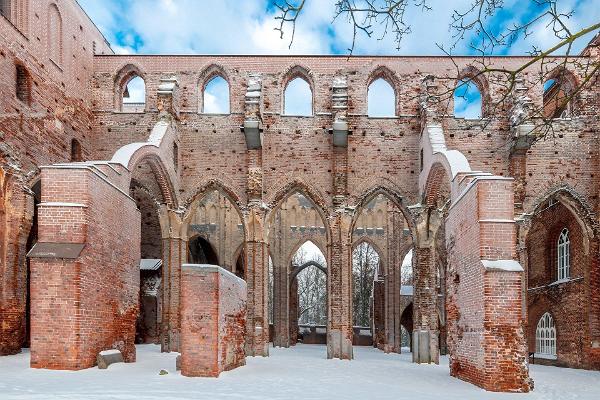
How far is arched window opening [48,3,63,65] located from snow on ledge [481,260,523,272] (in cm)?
1210

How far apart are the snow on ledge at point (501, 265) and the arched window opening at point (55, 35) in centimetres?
1210

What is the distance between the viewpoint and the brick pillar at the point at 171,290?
53.7 feet

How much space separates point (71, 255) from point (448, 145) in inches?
444

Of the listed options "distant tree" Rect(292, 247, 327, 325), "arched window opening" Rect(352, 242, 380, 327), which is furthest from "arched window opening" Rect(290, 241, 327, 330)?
"arched window opening" Rect(352, 242, 380, 327)

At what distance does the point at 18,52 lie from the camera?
44.9ft

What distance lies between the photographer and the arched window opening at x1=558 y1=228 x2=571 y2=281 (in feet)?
58.7

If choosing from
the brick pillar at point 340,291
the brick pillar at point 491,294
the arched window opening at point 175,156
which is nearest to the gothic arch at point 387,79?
the brick pillar at point 340,291

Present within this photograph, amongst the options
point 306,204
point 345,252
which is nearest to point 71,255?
point 345,252

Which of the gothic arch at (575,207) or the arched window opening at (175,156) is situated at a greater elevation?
the arched window opening at (175,156)

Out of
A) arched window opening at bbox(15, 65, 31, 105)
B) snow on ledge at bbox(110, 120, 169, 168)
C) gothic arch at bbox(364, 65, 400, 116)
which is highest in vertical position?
gothic arch at bbox(364, 65, 400, 116)

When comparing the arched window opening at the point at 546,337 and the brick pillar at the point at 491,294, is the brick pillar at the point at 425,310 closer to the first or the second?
the arched window opening at the point at 546,337

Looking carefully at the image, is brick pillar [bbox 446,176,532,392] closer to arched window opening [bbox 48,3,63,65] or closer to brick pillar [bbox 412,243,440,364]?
brick pillar [bbox 412,243,440,364]

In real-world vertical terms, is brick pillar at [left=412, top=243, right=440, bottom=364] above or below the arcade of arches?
below

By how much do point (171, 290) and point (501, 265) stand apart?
A: 9.95 meters
